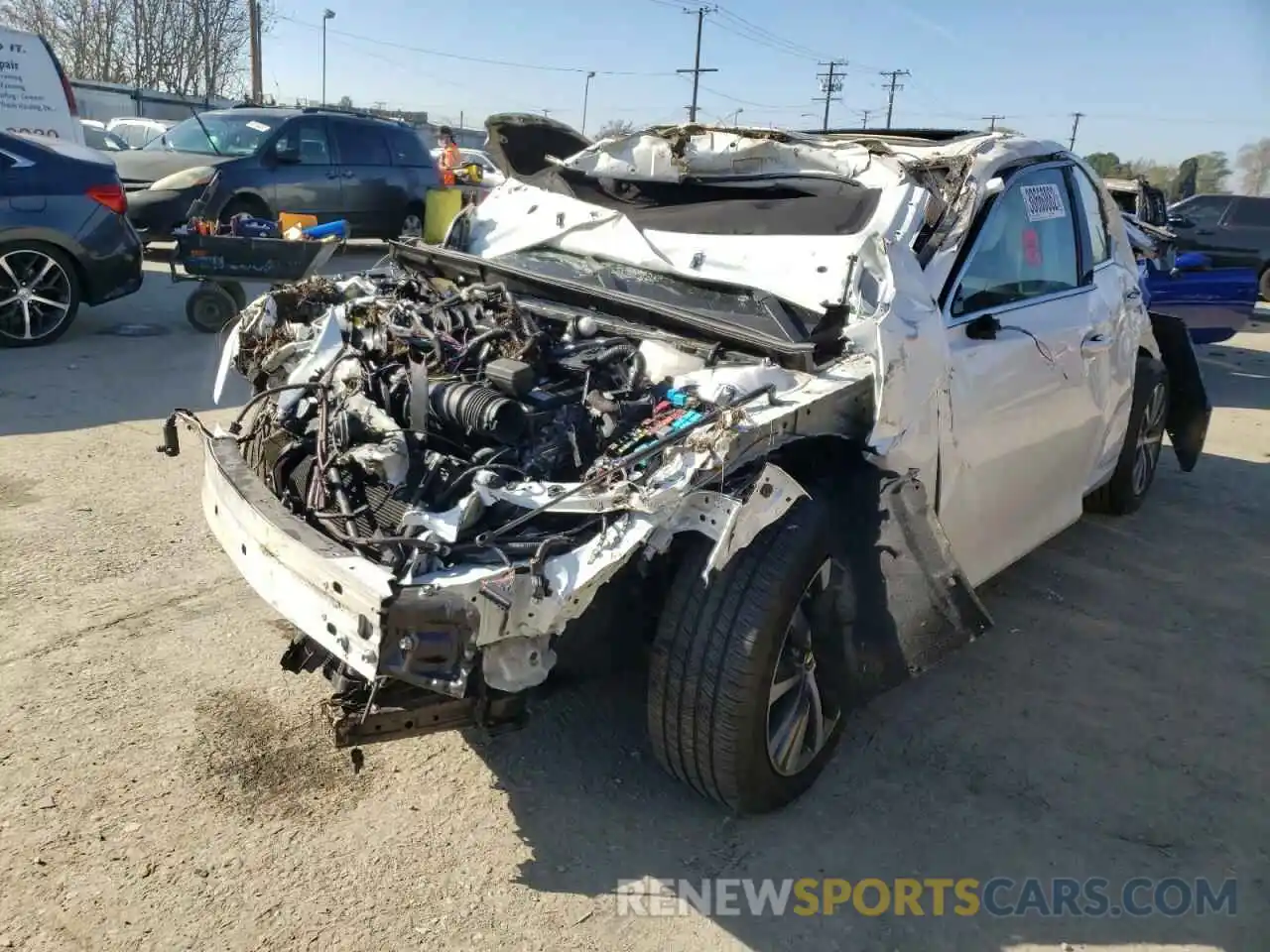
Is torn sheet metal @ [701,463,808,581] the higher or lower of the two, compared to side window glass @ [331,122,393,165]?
lower

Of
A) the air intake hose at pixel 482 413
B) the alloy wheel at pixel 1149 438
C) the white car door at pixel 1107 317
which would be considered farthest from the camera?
the alloy wheel at pixel 1149 438

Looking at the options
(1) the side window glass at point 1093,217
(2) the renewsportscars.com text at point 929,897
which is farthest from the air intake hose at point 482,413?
(1) the side window glass at point 1093,217

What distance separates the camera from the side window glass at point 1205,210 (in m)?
16.0

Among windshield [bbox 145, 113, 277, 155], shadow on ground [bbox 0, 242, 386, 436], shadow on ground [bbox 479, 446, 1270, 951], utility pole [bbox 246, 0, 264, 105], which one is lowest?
shadow on ground [bbox 479, 446, 1270, 951]

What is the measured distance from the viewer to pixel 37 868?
2473 mm

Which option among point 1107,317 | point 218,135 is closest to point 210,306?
point 218,135

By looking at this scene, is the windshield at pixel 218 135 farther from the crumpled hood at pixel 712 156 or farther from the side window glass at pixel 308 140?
the crumpled hood at pixel 712 156

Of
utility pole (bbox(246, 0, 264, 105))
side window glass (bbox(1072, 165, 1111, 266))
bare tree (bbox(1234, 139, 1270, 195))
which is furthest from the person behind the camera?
bare tree (bbox(1234, 139, 1270, 195))

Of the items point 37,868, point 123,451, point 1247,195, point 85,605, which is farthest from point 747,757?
point 1247,195

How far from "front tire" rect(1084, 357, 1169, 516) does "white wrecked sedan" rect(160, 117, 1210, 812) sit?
A: 1.01 m

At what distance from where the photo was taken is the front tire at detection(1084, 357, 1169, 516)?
5.11 m

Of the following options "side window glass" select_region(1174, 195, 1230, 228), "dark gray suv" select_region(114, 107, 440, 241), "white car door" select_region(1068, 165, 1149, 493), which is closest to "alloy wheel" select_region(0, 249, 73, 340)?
"dark gray suv" select_region(114, 107, 440, 241)

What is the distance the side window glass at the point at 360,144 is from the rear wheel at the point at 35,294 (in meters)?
5.32

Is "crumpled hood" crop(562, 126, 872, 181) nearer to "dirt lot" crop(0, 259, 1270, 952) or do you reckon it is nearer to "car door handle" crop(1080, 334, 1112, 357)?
"car door handle" crop(1080, 334, 1112, 357)
